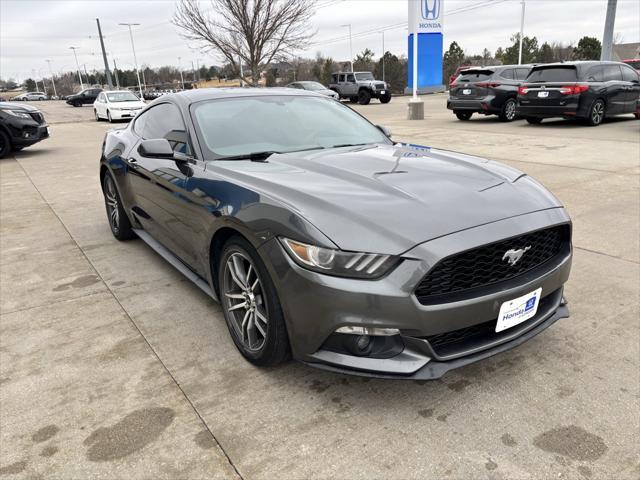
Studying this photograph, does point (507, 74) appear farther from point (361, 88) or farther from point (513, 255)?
point (513, 255)

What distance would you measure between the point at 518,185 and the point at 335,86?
28.6 metres

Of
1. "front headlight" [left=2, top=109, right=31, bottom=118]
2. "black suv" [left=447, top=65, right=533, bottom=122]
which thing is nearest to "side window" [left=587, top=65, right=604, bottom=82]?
"black suv" [left=447, top=65, right=533, bottom=122]

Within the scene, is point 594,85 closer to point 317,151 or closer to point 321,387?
point 317,151

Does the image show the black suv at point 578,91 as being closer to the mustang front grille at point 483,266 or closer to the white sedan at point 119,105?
the mustang front grille at point 483,266

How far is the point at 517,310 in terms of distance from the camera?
236 cm

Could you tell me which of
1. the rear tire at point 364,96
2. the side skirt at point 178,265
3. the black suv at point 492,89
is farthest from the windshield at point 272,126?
the rear tire at point 364,96

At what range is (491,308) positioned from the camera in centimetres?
223

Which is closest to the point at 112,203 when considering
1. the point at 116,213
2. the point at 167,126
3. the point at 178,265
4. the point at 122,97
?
the point at 116,213

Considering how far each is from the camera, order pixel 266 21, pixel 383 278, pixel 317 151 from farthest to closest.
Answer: pixel 266 21 → pixel 317 151 → pixel 383 278

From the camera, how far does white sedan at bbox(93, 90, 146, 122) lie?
2161 cm

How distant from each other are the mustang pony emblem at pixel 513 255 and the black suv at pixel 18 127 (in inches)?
480

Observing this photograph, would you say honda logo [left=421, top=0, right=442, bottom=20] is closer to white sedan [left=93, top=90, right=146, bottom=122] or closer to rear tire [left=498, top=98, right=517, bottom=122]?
white sedan [left=93, top=90, right=146, bottom=122]

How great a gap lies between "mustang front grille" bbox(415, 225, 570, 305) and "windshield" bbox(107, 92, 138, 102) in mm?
22533

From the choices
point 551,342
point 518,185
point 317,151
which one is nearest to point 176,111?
point 317,151
